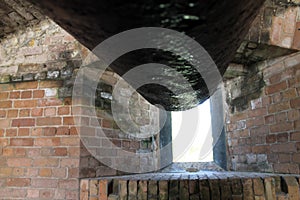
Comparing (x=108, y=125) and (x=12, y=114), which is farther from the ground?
(x=12, y=114)

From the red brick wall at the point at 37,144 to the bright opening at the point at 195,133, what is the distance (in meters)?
1.46

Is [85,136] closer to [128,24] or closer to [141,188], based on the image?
[141,188]

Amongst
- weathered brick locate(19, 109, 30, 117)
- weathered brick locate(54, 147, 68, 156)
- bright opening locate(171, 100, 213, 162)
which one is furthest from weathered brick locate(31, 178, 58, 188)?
bright opening locate(171, 100, 213, 162)

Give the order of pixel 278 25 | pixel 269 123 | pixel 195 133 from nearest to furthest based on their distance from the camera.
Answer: pixel 278 25 → pixel 269 123 → pixel 195 133

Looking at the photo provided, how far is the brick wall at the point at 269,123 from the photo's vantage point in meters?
2.15

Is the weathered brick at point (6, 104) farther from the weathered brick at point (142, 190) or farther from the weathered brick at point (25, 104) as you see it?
the weathered brick at point (142, 190)

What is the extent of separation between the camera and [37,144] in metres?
2.33

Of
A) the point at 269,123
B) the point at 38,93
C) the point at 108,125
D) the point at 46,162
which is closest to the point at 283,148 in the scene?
the point at 269,123

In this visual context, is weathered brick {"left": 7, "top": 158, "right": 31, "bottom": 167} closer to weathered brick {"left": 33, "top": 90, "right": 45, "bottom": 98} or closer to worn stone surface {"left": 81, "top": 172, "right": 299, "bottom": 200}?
weathered brick {"left": 33, "top": 90, "right": 45, "bottom": 98}

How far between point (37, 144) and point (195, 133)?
2022 mm

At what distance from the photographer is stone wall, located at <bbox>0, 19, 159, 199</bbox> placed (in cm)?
224

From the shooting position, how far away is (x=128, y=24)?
61 centimetres

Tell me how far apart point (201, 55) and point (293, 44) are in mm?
1657

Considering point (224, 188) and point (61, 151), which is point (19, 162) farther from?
point (224, 188)
